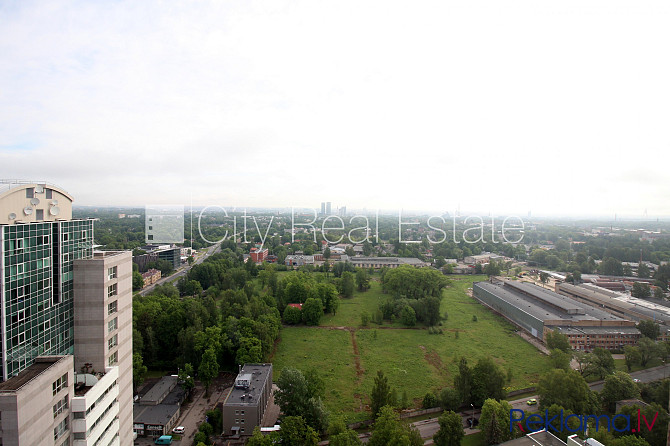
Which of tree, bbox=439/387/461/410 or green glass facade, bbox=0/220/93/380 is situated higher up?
green glass facade, bbox=0/220/93/380

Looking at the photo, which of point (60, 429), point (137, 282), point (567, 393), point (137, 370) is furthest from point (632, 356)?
point (137, 282)

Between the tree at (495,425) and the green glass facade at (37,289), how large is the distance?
957 cm

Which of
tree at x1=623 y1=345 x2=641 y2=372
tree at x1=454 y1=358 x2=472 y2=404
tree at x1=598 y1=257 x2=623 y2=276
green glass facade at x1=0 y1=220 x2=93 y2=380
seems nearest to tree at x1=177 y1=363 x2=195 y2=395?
green glass facade at x1=0 y1=220 x2=93 y2=380

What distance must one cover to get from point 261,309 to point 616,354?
660 inches

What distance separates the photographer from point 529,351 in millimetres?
15750

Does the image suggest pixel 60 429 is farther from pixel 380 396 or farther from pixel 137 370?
pixel 380 396

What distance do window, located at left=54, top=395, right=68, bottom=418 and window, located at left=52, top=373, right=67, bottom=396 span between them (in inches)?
7.2

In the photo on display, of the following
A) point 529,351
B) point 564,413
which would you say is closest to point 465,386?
point 564,413

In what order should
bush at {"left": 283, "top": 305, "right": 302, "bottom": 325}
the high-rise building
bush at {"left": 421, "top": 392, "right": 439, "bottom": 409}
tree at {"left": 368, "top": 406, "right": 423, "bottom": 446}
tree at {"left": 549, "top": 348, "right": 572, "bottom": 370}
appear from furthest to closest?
bush at {"left": 283, "top": 305, "right": 302, "bottom": 325} < tree at {"left": 549, "top": 348, "right": 572, "bottom": 370} < bush at {"left": 421, "top": 392, "right": 439, "bottom": 409} < tree at {"left": 368, "top": 406, "right": 423, "bottom": 446} < the high-rise building

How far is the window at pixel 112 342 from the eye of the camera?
265 inches

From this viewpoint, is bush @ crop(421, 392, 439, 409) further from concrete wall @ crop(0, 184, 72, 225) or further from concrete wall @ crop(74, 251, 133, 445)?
concrete wall @ crop(0, 184, 72, 225)

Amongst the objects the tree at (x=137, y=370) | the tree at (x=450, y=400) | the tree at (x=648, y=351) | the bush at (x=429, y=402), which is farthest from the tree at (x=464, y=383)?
the tree at (x=137, y=370)

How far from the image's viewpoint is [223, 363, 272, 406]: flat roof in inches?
398

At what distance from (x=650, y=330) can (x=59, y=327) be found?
22.5m
